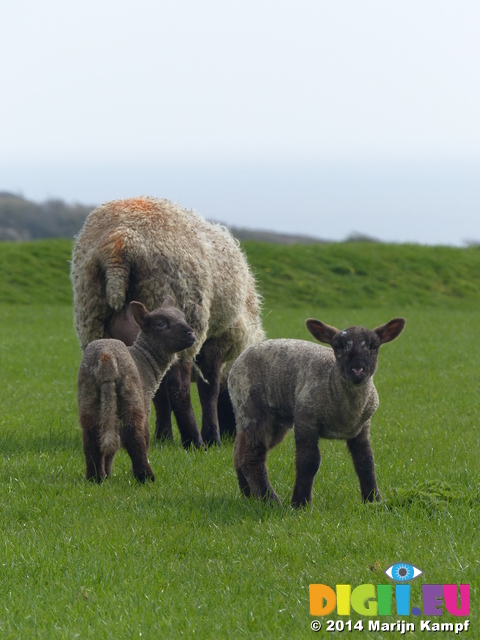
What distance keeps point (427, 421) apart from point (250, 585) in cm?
608

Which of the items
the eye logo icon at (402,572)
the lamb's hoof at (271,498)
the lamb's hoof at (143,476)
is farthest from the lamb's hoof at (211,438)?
the eye logo icon at (402,572)

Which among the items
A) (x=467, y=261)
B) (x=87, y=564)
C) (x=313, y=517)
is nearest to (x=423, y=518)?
(x=313, y=517)

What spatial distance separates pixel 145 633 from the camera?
4680mm

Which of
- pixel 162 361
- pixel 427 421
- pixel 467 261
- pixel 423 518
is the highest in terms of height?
pixel 162 361

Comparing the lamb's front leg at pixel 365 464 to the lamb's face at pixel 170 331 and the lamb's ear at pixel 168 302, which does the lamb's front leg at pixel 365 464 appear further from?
the lamb's ear at pixel 168 302

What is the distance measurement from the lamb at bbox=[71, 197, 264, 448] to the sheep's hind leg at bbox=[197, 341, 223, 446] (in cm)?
1

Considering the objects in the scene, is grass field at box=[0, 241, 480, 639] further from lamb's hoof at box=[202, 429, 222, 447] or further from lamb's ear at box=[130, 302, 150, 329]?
lamb's ear at box=[130, 302, 150, 329]

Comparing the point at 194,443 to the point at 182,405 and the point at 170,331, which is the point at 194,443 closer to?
the point at 182,405

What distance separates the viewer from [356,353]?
6.55 metres

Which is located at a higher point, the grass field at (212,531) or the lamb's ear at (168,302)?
the lamb's ear at (168,302)

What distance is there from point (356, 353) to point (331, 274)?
28.8m

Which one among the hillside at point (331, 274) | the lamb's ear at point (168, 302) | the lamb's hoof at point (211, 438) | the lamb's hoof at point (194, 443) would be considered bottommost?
the hillside at point (331, 274)

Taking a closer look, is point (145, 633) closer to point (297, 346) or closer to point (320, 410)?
point (320, 410)

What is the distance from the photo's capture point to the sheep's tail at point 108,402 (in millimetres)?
7430
